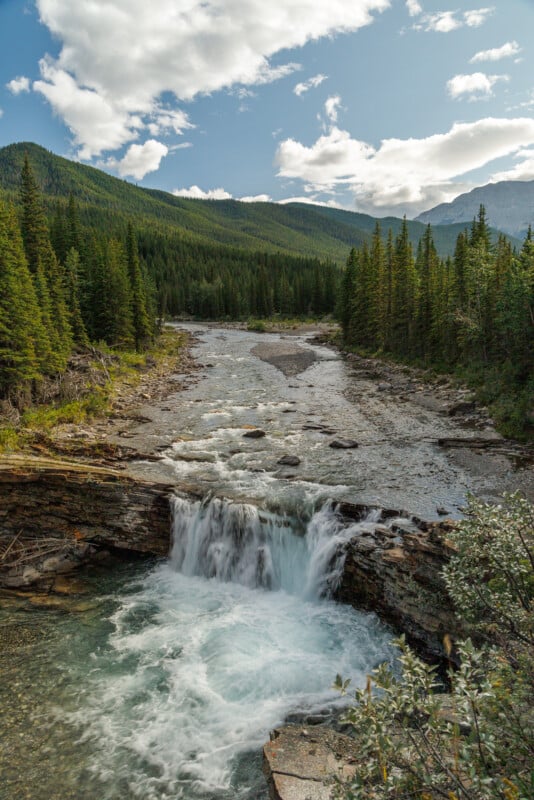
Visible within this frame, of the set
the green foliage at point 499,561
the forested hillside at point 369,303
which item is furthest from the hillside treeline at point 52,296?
the green foliage at point 499,561

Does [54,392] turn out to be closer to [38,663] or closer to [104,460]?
[104,460]

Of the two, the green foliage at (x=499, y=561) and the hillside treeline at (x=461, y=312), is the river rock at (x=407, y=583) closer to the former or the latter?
the green foliage at (x=499, y=561)

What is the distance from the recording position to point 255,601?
1493cm

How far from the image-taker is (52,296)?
39562 millimetres

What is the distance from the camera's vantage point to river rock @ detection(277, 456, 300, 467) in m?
21.7

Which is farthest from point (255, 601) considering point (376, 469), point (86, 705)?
point (376, 469)

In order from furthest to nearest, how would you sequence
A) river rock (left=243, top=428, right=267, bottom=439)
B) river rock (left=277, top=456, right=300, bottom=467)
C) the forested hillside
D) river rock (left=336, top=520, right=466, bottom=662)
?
the forested hillside → river rock (left=243, top=428, right=267, bottom=439) → river rock (left=277, top=456, right=300, bottom=467) → river rock (left=336, top=520, right=466, bottom=662)

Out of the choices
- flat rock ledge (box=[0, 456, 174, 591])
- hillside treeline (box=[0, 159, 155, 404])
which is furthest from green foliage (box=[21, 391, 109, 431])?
flat rock ledge (box=[0, 456, 174, 591])

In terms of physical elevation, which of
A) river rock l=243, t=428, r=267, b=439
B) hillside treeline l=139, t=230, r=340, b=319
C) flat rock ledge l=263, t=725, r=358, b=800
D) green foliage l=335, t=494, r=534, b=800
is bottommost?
flat rock ledge l=263, t=725, r=358, b=800

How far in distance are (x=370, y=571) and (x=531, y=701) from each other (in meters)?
9.17

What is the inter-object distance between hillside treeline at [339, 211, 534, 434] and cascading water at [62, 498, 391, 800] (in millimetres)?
17433

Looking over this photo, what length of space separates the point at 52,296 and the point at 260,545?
110 ft

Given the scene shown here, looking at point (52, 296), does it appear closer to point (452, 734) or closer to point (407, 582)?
point (407, 582)

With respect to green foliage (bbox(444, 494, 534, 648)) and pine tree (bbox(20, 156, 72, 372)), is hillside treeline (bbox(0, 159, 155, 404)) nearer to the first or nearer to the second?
pine tree (bbox(20, 156, 72, 372))
